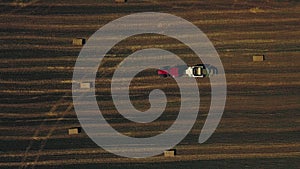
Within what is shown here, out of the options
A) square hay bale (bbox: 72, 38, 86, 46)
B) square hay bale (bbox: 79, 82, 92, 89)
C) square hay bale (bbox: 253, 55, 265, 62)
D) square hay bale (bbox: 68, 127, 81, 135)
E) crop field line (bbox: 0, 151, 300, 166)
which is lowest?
crop field line (bbox: 0, 151, 300, 166)

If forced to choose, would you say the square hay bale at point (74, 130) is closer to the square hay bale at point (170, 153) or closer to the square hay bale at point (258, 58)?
the square hay bale at point (170, 153)

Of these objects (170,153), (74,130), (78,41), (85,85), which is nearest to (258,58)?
(170,153)

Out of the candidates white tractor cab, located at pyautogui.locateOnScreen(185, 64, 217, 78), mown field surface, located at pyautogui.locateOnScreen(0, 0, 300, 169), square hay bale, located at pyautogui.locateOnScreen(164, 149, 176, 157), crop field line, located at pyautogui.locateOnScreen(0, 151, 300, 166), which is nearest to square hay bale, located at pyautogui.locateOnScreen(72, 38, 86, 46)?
mown field surface, located at pyautogui.locateOnScreen(0, 0, 300, 169)

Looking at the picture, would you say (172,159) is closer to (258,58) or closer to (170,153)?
(170,153)

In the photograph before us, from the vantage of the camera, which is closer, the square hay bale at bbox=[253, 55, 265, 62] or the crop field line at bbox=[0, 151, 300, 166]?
the square hay bale at bbox=[253, 55, 265, 62]

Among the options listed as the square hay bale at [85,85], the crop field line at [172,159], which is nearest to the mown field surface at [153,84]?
the crop field line at [172,159]

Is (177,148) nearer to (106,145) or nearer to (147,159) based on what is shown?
(147,159)

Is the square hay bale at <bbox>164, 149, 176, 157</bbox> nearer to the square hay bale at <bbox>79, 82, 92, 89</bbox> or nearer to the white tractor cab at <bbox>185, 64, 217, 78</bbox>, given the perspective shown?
the white tractor cab at <bbox>185, 64, 217, 78</bbox>
